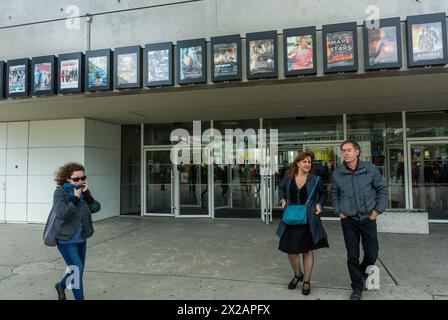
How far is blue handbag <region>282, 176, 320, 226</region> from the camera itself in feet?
12.5

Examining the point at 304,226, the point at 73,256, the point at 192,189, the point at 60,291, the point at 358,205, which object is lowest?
the point at 60,291

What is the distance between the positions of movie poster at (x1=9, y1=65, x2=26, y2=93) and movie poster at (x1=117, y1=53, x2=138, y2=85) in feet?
6.42

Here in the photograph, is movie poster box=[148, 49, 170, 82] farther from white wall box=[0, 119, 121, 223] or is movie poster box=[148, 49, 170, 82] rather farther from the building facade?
white wall box=[0, 119, 121, 223]

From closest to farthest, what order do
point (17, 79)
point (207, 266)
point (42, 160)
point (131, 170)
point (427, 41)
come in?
point (427, 41), point (207, 266), point (17, 79), point (42, 160), point (131, 170)

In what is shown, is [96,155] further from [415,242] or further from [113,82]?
[415,242]

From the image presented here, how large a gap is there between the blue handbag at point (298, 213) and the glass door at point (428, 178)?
6.23 m

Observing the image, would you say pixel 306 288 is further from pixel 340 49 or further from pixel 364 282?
pixel 340 49

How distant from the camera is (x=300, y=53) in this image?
5312 millimetres

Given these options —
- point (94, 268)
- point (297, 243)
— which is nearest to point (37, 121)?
point (94, 268)

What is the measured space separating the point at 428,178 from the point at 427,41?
16.5 feet

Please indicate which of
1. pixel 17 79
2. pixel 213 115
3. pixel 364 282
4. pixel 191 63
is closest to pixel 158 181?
pixel 213 115

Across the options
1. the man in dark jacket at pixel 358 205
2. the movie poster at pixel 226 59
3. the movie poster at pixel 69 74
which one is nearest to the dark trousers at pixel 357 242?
the man in dark jacket at pixel 358 205

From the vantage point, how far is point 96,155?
9.15 m
